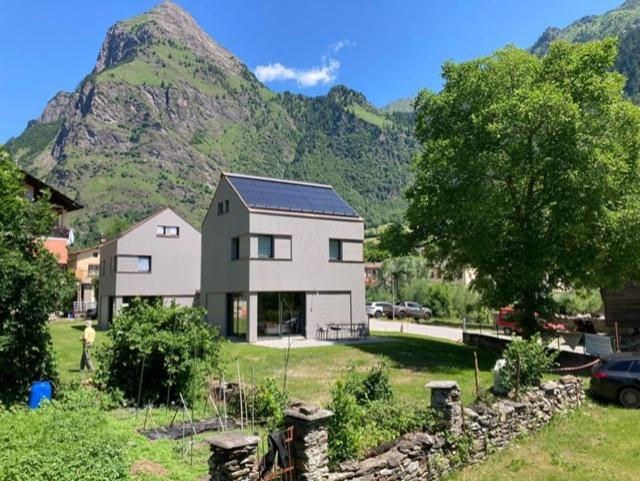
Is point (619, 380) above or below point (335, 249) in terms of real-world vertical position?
below

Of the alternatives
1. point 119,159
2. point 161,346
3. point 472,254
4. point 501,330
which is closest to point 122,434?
point 161,346

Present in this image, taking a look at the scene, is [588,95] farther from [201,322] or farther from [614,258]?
[201,322]

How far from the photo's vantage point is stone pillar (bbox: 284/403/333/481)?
273 inches

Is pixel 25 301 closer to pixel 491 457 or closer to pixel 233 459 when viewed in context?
pixel 233 459

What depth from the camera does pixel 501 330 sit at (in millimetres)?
38406

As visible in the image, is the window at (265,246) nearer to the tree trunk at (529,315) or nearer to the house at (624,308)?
the tree trunk at (529,315)

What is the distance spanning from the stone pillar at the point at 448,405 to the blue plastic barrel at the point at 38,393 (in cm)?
923

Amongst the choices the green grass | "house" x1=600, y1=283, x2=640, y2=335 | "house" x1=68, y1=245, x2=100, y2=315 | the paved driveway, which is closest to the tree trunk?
the green grass

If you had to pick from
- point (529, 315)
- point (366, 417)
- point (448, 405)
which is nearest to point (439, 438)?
point (448, 405)

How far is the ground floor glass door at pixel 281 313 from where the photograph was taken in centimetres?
2798

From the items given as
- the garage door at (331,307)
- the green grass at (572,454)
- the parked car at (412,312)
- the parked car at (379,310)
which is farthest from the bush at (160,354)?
the parked car at (379,310)

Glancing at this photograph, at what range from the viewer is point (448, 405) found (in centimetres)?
924

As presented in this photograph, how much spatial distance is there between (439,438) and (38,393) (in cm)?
962

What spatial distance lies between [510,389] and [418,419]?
3.69 metres
